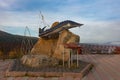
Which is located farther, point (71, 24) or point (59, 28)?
point (59, 28)

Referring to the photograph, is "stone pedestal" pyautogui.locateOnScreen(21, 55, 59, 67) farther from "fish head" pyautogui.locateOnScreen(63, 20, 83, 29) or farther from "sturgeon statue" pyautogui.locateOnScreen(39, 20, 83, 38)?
"fish head" pyautogui.locateOnScreen(63, 20, 83, 29)

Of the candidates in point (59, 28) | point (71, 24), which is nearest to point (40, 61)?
point (59, 28)

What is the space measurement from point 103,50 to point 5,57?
282 inches

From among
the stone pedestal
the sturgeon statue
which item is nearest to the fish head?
the sturgeon statue

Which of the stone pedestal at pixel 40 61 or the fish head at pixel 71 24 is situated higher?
the fish head at pixel 71 24

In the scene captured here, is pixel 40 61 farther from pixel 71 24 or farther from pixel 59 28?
pixel 71 24

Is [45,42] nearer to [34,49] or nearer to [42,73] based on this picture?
[34,49]

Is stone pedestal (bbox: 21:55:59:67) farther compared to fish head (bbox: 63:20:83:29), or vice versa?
fish head (bbox: 63:20:83:29)

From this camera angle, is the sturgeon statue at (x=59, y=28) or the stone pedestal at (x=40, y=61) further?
the sturgeon statue at (x=59, y=28)

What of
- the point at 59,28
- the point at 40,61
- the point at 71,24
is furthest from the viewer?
the point at 59,28

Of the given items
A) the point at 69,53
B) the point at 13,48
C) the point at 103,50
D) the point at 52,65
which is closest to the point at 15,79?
the point at 52,65

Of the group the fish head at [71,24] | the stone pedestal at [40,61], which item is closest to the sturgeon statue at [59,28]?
the fish head at [71,24]

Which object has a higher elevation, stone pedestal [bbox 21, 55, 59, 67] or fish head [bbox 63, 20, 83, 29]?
fish head [bbox 63, 20, 83, 29]

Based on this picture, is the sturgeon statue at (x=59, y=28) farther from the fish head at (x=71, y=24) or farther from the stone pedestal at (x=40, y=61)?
the stone pedestal at (x=40, y=61)
